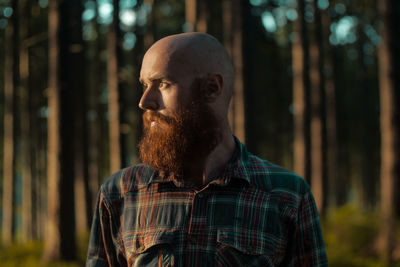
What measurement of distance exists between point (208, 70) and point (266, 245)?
77cm

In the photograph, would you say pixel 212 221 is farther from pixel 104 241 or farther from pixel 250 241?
pixel 104 241

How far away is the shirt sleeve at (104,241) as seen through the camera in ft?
6.54

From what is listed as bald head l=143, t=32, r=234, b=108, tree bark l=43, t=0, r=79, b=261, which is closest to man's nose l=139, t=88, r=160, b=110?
bald head l=143, t=32, r=234, b=108

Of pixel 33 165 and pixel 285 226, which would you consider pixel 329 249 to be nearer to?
pixel 285 226

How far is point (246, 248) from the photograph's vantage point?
1.83 metres

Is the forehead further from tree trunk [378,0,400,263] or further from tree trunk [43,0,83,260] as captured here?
tree trunk [378,0,400,263]

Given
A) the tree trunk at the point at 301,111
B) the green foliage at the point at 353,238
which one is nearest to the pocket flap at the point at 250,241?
the green foliage at the point at 353,238

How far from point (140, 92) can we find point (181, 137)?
7.08 metres

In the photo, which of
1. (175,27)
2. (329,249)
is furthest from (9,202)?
(329,249)

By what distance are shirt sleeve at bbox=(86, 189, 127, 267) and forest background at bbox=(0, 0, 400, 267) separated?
3.75 m

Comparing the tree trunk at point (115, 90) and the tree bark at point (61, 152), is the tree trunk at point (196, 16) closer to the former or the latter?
the tree trunk at point (115, 90)

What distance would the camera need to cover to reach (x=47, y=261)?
1005 cm

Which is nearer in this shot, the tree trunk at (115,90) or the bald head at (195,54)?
the bald head at (195,54)

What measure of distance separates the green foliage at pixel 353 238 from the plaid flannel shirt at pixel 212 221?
833 centimetres
